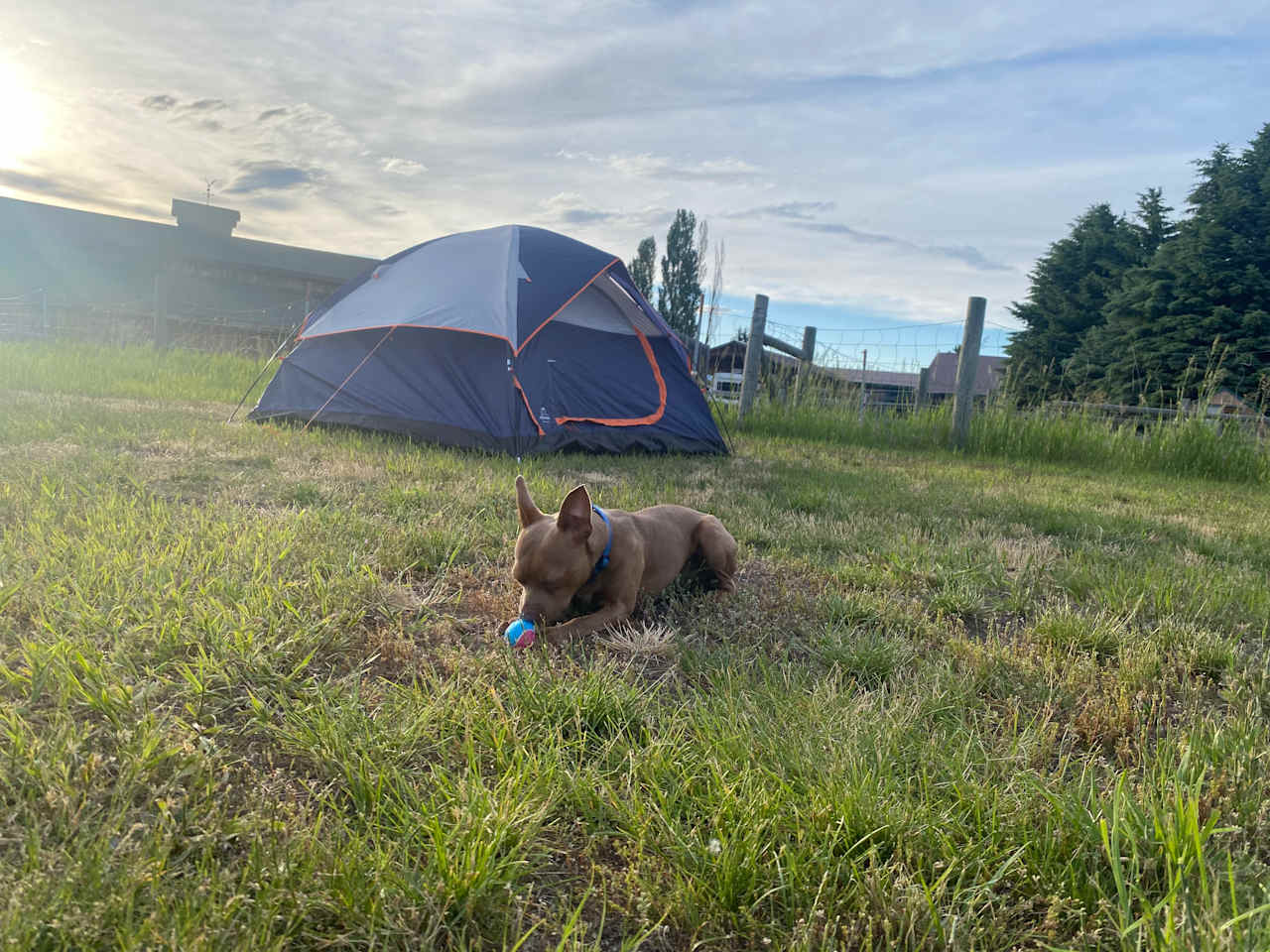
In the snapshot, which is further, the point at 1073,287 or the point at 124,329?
Result: the point at 1073,287

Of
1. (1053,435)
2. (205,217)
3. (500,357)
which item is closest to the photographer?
(500,357)

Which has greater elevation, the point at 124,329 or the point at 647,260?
the point at 647,260

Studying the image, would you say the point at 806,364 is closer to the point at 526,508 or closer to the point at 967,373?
the point at 967,373

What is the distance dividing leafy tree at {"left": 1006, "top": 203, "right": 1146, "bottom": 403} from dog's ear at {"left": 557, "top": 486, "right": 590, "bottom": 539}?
1116 inches

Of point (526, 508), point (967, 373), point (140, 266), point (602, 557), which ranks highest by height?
point (140, 266)

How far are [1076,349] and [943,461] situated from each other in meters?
23.2

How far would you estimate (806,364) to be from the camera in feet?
34.4

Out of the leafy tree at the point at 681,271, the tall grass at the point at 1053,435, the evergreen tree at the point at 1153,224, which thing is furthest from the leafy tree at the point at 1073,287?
the tall grass at the point at 1053,435

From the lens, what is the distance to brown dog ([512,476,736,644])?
2.31m

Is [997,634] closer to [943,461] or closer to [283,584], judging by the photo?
[283,584]

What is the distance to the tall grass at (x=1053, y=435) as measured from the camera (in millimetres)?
7773

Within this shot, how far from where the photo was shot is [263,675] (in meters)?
1.85

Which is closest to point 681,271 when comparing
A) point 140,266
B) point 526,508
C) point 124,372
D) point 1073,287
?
point 1073,287

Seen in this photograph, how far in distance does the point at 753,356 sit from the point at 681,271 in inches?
1109
